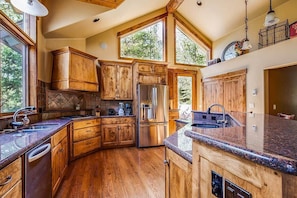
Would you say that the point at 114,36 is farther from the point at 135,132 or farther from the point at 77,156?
the point at 77,156

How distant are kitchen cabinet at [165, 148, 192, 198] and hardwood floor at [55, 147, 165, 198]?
104cm

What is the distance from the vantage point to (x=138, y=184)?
8.26 ft

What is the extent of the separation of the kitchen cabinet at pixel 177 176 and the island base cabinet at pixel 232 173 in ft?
0.50

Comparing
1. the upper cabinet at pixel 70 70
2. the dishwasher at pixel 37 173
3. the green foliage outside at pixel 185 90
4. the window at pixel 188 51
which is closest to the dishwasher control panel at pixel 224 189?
the dishwasher at pixel 37 173

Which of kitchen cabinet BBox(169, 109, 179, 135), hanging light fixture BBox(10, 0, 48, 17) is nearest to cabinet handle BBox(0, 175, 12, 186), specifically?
hanging light fixture BBox(10, 0, 48, 17)

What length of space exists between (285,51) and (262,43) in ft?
3.99

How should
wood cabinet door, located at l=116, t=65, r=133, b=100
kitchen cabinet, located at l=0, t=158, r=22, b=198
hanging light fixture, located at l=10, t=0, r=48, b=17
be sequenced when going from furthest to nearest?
wood cabinet door, located at l=116, t=65, r=133, b=100 < hanging light fixture, located at l=10, t=0, r=48, b=17 < kitchen cabinet, located at l=0, t=158, r=22, b=198

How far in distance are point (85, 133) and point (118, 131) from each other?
94 centimetres

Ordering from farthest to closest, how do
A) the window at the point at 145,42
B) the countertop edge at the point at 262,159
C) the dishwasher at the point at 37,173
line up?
the window at the point at 145,42 → the dishwasher at the point at 37,173 → the countertop edge at the point at 262,159

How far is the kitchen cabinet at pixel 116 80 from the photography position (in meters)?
4.67

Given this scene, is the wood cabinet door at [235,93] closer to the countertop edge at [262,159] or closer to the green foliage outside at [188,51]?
the green foliage outside at [188,51]

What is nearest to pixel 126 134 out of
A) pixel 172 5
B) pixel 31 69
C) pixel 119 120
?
pixel 119 120

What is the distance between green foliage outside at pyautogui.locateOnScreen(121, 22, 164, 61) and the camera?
5.40 m

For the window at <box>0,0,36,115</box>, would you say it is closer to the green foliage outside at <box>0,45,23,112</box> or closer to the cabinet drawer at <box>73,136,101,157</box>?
the green foliage outside at <box>0,45,23,112</box>
